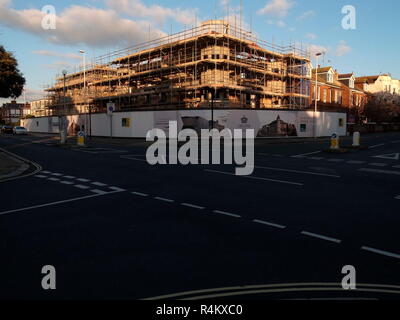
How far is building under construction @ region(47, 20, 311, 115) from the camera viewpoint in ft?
123

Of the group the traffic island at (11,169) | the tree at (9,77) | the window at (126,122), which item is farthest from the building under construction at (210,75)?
the traffic island at (11,169)

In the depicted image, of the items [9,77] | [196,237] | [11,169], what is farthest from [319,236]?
[9,77]

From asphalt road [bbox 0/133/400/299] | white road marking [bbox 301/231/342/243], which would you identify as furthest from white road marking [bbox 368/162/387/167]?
white road marking [bbox 301/231/342/243]

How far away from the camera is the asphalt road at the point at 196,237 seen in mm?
4145

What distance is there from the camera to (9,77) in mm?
22328

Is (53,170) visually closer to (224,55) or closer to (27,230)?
(27,230)

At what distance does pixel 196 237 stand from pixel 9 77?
894 inches

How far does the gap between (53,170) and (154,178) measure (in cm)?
539

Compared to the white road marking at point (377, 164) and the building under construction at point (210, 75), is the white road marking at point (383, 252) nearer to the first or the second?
the white road marking at point (377, 164)

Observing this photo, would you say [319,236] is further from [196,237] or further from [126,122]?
[126,122]

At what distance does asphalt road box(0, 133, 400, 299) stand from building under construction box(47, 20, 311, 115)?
24931mm

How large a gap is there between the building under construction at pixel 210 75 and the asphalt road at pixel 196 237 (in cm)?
2493

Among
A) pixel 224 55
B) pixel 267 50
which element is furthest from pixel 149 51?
pixel 267 50
